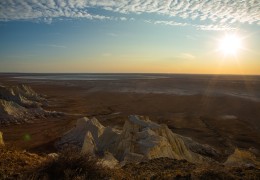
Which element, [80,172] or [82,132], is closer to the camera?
[80,172]

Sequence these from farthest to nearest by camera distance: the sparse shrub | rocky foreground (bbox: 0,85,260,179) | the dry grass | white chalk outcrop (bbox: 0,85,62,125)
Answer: white chalk outcrop (bbox: 0,85,62,125)
rocky foreground (bbox: 0,85,260,179)
the sparse shrub
the dry grass

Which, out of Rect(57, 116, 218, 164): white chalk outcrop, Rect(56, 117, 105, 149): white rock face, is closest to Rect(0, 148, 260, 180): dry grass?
Rect(57, 116, 218, 164): white chalk outcrop

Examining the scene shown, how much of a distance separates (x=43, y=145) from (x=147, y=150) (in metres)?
8.95

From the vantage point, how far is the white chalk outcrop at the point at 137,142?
10680 mm

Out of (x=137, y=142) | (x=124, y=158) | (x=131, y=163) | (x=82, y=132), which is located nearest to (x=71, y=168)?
(x=131, y=163)

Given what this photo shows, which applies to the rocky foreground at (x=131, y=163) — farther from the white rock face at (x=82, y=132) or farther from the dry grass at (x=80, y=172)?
the white rock face at (x=82, y=132)

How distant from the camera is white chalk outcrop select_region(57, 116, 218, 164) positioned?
1068 centimetres

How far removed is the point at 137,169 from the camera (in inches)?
265

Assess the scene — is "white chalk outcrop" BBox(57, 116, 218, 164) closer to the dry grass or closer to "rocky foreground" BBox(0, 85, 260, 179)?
"rocky foreground" BBox(0, 85, 260, 179)

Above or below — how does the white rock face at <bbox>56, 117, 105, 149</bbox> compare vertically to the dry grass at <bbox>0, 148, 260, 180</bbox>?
below

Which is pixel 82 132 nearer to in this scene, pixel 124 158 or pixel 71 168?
pixel 124 158

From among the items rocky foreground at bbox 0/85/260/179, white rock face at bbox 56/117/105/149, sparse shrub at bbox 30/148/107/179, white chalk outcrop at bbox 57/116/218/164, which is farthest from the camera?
white rock face at bbox 56/117/105/149

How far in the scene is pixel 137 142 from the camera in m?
11.5

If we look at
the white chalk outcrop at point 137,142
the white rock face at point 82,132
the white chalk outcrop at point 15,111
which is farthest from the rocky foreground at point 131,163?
the white chalk outcrop at point 15,111
